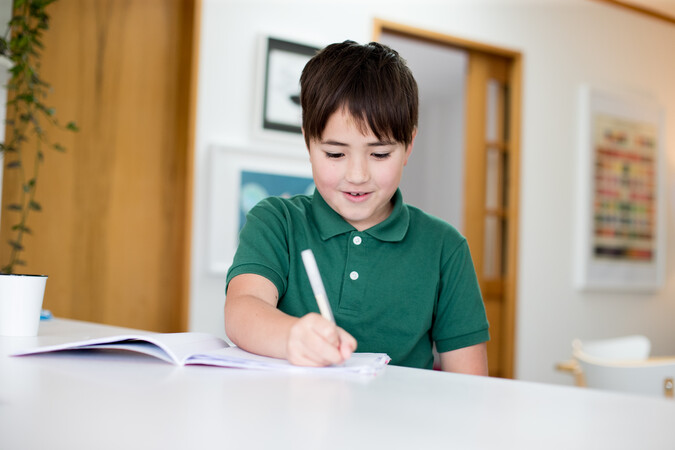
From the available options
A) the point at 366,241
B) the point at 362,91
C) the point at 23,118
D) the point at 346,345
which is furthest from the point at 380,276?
the point at 23,118

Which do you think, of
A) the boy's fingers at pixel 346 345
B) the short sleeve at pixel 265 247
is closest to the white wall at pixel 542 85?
the short sleeve at pixel 265 247

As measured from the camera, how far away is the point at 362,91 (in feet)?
3.38

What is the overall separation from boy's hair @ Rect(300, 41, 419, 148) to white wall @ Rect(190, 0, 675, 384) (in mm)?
1609

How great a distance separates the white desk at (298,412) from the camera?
0.39m

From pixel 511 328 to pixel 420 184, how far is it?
2.47 metres

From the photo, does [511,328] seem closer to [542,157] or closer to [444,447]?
[542,157]

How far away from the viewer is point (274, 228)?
43.6 inches

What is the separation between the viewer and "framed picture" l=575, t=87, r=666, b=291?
3.63 metres

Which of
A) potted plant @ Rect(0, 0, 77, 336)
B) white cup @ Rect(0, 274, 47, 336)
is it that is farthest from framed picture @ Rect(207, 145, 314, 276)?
white cup @ Rect(0, 274, 47, 336)

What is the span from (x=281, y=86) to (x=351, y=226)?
5.74ft

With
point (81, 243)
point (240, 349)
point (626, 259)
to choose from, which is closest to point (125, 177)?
point (81, 243)

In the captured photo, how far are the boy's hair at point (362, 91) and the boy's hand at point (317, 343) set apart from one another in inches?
17.1

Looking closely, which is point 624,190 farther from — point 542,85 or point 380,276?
point 380,276

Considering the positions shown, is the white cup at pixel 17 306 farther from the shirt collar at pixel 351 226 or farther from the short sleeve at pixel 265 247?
the shirt collar at pixel 351 226
